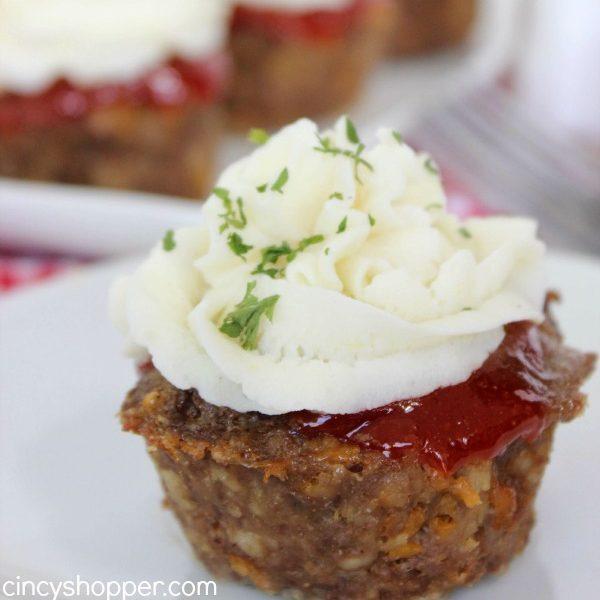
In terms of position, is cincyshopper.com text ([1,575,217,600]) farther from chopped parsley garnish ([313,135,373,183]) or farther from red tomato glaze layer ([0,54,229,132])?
red tomato glaze layer ([0,54,229,132])

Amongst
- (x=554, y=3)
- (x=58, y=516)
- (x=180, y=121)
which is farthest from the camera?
(x=554, y=3)

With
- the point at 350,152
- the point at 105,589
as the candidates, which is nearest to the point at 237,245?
the point at 350,152

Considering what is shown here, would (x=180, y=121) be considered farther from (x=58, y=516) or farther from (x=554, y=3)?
(x=554, y=3)

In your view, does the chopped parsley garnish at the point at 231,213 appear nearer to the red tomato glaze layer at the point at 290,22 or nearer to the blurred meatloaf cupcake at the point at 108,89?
the blurred meatloaf cupcake at the point at 108,89

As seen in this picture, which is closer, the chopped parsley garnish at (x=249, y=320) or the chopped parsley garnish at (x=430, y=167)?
the chopped parsley garnish at (x=249, y=320)

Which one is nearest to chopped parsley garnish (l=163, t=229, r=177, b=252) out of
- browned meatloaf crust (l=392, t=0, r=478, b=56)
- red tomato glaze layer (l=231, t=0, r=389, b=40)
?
red tomato glaze layer (l=231, t=0, r=389, b=40)

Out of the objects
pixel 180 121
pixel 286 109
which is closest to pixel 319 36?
pixel 286 109

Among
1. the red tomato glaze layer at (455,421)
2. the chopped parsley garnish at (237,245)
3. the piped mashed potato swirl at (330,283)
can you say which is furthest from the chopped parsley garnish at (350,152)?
the red tomato glaze layer at (455,421)
